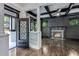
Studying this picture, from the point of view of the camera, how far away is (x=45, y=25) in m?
12.8

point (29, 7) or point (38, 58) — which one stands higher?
point (29, 7)

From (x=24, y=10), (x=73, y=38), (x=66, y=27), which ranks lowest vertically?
(x=73, y=38)

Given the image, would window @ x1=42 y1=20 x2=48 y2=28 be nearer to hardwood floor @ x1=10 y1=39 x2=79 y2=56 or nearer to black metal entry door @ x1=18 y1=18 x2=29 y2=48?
black metal entry door @ x1=18 y1=18 x2=29 y2=48

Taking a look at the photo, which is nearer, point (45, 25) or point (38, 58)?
point (38, 58)

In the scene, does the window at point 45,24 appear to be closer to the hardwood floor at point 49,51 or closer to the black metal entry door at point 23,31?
the black metal entry door at point 23,31

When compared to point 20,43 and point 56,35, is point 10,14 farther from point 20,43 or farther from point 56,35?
point 56,35

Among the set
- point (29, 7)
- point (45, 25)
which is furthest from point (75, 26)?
point (29, 7)

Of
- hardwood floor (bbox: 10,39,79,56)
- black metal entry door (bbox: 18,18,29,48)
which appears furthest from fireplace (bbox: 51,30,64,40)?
black metal entry door (bbox: 18,18,29,48)

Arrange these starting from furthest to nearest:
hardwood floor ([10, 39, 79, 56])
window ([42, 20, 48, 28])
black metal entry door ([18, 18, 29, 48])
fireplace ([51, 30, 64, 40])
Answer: window ([42, 20, 48, 28]), fireplace ([51, 30, 64, 40]), black metal entry door ([18, 18, 29, 48]), hardwood floor ([10, 39, 79, 56])

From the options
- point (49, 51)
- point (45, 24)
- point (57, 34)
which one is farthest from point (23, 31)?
point (45, 24)

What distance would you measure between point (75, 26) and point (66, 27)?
0.94m

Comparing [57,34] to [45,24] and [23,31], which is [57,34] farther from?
[23,31]

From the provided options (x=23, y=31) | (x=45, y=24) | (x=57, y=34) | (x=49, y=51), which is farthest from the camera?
(x=45, y=24)

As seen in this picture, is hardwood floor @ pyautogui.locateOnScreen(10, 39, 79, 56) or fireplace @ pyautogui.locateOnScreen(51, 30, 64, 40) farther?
fireplace @ pyautogui.locateOnScreen(51, 30, 64, 40)
